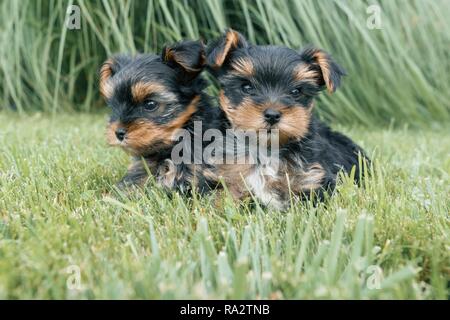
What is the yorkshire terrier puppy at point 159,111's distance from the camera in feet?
10.7

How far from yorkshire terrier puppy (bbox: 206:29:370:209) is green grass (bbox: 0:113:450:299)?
10.1 inches

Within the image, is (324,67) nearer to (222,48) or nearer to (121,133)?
(222,48)

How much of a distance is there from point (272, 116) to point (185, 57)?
73 centimetres

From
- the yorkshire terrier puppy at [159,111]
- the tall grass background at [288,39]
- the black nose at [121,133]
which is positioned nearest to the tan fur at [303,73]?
the yorkshire terrier puppy at [159,111]

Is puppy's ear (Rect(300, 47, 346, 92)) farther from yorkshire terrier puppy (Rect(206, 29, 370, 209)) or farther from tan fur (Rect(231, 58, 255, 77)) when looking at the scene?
tan fur (Rect(231, 58, 255, 77))

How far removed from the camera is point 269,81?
10.5 ft

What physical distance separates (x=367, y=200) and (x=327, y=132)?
1079 mm

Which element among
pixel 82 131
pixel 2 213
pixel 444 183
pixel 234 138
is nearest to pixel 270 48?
pixel 234 138

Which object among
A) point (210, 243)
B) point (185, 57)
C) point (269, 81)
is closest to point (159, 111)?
point (185, 57)

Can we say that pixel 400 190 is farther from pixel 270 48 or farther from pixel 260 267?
pixel 260 267

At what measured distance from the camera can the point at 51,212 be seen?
2689 millimetres

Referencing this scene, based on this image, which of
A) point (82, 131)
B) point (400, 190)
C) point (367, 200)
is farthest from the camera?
point (82, 131)

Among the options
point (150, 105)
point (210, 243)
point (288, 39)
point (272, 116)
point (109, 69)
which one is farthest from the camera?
point (288, 39)

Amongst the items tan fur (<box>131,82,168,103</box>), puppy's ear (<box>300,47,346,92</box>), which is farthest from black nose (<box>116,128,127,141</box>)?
puppy's ear (<box>300,47,346,92</box>)
